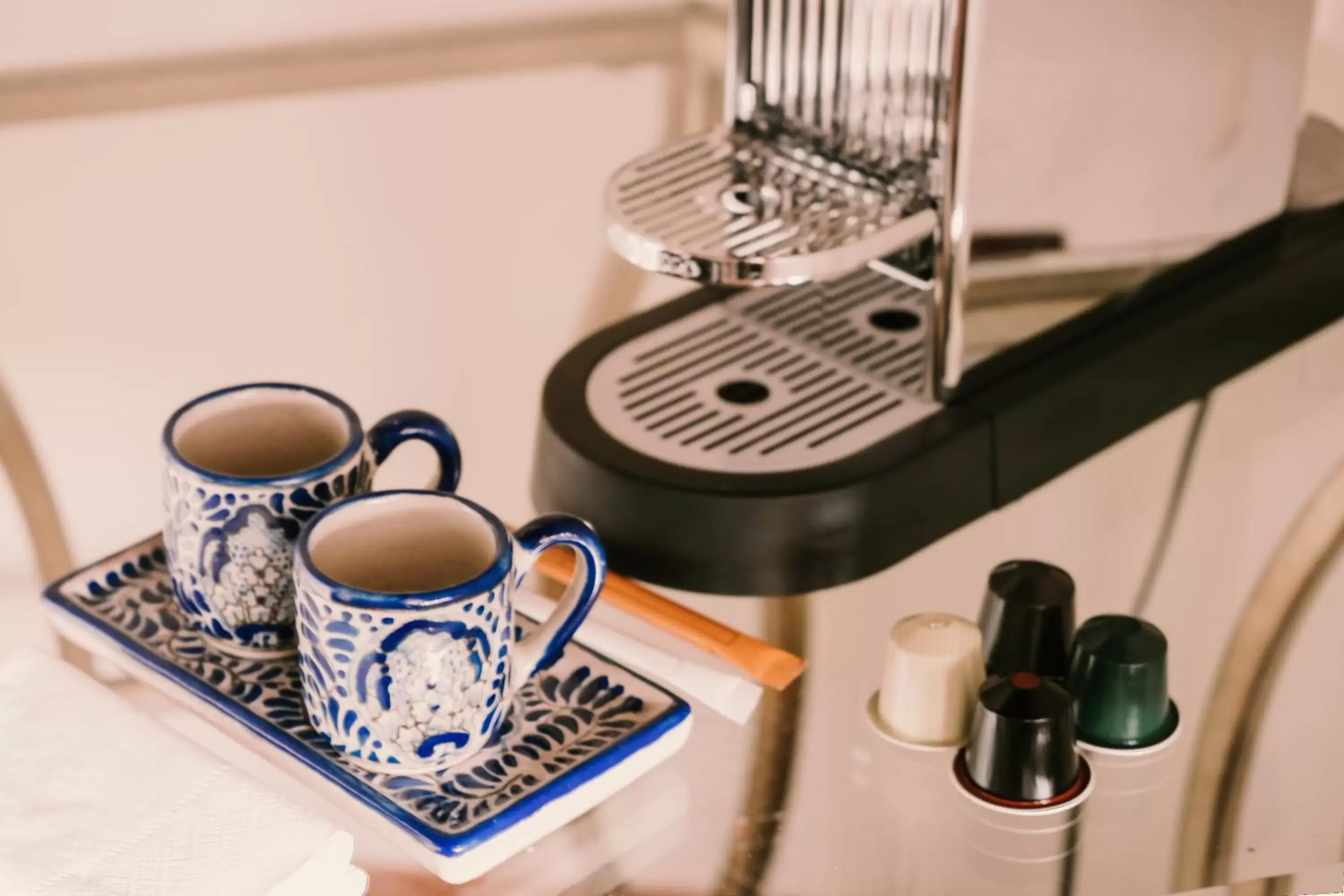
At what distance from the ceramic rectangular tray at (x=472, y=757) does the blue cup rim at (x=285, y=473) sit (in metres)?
0.06

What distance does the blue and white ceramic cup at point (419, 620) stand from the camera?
0.51 metres

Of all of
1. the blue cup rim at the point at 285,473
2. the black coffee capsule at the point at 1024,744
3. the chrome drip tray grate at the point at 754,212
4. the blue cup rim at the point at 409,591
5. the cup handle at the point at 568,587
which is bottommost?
the black coffee capsule at the point at 1024,744

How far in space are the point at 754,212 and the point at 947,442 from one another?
0.11 metres

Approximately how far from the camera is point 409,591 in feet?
1.80

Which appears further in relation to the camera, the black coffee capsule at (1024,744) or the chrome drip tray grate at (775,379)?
the chrome drip tray grate at (775,379)

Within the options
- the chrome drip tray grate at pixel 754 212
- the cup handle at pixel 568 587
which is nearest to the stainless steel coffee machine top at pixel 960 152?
the chrome drip tray grate at pixel 754 212

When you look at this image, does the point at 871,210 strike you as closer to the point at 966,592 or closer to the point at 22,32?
the point at 966,592

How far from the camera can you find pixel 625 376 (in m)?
0.70

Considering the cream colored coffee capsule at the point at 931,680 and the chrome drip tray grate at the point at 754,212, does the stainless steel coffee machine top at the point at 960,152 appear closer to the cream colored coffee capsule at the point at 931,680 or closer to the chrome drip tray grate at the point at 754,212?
the chrome drip tray grate at the point at 754,212

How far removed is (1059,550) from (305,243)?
40cm

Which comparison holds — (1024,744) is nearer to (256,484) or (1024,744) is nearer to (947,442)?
(947,442)

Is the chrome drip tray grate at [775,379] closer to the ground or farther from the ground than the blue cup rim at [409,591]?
closer to the ground

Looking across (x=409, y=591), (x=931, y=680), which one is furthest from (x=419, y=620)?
(x=931, y=680)

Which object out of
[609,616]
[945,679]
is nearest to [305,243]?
[609,616]
